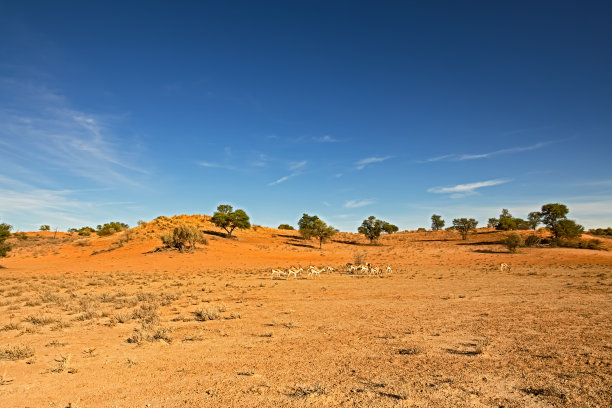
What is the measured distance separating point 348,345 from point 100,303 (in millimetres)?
13876

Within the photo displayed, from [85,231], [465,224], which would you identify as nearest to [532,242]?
[465,224]

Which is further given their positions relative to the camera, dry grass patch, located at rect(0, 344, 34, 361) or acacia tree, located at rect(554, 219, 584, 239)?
acacia tree, located at rect(554, 219, 584, 239)

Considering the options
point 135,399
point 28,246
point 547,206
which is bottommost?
point 135,399

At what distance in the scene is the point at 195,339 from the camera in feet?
32.4

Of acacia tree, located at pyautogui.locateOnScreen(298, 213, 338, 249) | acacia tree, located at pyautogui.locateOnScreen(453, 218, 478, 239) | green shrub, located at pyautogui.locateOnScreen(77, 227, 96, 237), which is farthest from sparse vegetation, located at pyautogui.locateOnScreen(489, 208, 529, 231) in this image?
green shrub, located at pyautogui.locateOnScreen(77, 227, 96, 237)

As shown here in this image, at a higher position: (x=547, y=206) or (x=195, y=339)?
(x=547, y=206)

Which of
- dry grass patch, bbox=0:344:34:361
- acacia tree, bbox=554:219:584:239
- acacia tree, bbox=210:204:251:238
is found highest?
acacia tree, bbox=210:204:251:238

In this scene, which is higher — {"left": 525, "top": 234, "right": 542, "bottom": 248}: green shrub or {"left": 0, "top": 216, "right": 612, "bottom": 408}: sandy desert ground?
{"left": 525, "top": 234, "right": 542, "bottom": 248}: green shrub

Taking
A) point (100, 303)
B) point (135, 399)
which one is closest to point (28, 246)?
point (100, 303)

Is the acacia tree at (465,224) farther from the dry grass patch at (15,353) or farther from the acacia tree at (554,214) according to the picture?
the dry grass patch at (15,353)

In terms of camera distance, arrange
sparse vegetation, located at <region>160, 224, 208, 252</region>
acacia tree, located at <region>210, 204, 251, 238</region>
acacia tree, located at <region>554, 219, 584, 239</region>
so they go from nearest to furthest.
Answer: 1. sparse vegetation, located at <region>160, 224, 208, 252</region>
2. acacia tree, located at <region>554, 219, 584, 239</region>
3. acacia tree, located at <region>210, 204, 251, 238</region>

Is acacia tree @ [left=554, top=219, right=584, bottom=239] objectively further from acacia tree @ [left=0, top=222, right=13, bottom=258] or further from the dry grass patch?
acacia tree @ [left=0, top=222, right=13, bottom=258]

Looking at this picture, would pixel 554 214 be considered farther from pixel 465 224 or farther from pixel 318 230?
pixel 318 230

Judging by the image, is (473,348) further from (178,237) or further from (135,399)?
(178,237)
